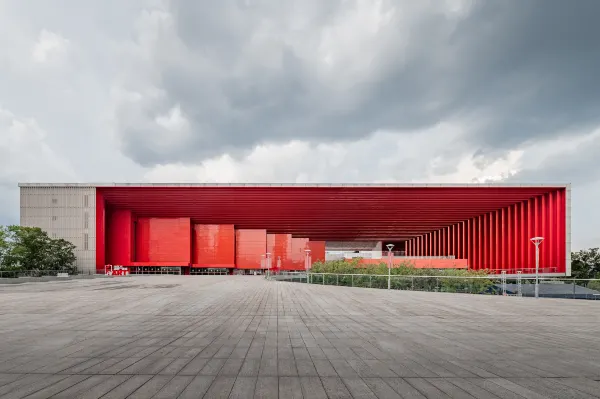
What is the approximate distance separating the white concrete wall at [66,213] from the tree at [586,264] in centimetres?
7683

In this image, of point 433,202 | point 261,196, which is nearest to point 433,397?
point 261,196

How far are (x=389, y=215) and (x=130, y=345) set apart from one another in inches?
2457

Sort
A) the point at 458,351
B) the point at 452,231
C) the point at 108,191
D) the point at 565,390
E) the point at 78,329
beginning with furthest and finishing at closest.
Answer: the point at 452,231 → the point at 108,191 → the point at 78,329 → the point at 458,351 → the point at 565,390

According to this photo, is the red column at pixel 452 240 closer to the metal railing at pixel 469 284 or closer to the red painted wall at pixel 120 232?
the metal railing at pixel 469 284

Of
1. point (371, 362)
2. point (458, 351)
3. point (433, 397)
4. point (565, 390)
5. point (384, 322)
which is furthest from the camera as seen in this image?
point (384, 322)

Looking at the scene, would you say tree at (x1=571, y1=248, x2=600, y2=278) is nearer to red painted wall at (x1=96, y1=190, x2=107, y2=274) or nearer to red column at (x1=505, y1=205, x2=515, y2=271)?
red column at (x1=505, y1=205, x2=515, y2=271)

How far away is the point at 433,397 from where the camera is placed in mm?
4559

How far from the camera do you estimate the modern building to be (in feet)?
189

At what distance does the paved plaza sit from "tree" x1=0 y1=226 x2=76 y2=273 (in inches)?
1839

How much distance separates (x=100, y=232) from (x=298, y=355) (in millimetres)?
61140

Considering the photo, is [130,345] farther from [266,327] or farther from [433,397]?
[433,397]

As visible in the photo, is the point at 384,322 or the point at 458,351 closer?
the point at 458,351

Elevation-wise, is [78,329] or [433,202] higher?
[433,202]

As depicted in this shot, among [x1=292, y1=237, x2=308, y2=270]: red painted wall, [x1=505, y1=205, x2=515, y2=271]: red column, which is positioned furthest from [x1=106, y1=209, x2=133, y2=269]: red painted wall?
[x1=505, y1=205, x2=515, y2=271]: red column
